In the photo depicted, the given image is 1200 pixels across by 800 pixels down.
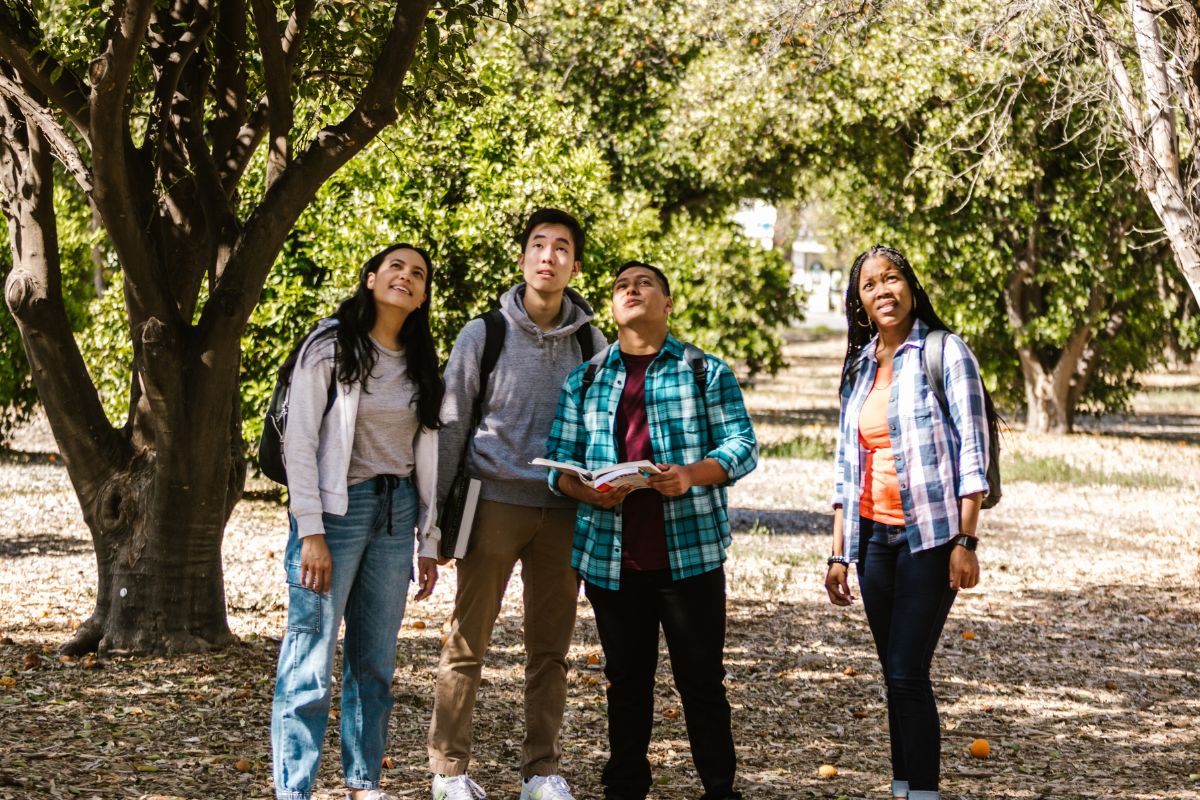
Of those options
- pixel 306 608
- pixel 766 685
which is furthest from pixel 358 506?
pixel 766 685

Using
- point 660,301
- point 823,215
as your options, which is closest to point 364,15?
point 660,301

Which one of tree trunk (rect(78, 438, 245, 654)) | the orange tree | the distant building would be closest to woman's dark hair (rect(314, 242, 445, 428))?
the orange tree

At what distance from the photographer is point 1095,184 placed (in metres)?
17.3

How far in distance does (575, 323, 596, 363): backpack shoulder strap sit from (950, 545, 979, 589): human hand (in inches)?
54.7

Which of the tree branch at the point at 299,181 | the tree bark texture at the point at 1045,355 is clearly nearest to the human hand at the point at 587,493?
the tree branch at the point at 299,181

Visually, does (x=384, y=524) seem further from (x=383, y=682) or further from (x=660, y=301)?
(x=660, y=301)

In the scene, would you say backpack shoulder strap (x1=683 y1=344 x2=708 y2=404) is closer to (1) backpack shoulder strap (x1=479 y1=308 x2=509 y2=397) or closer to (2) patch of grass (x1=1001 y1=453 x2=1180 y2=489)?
(1) backpack shoulder strap (x1=479 y1=308 x2=509 y2=397)

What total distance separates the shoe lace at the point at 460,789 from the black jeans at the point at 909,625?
1.41 meters

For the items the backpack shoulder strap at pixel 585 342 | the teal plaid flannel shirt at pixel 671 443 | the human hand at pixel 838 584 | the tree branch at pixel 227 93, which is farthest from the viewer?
the tree branch at pixel 227 93

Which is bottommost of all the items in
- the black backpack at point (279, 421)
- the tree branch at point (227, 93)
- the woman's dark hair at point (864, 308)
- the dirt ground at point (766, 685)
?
the dirt ground at point (766, 685)

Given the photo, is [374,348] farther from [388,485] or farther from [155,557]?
[155,557]

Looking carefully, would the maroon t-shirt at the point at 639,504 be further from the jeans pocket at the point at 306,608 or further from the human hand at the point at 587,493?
the jeans pocket at the point at 306,608

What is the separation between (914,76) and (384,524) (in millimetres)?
14182

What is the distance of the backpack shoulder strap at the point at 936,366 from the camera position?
4.08 meters
